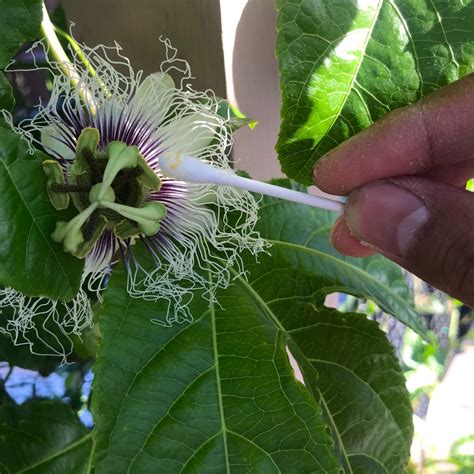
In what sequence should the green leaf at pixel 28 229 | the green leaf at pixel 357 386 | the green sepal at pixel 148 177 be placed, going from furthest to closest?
the green leaf at pixel 357 386 → the green sepal at pixel 148 177 → the green leaf at pixel 28 229

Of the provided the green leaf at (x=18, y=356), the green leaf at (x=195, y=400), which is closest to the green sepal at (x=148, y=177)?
the green leaf at (x=195, y=400)

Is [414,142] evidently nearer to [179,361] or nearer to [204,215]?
Result: [204,215]

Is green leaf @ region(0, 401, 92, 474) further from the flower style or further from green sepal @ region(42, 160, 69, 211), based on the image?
green sepal @ region(42, 160, 69, 211)

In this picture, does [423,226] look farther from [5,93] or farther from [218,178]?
[5,93]

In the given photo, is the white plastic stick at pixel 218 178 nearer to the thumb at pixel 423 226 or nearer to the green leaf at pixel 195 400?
the thumb at pixel 423 226

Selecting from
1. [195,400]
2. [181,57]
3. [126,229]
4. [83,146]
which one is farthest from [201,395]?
[181,57]

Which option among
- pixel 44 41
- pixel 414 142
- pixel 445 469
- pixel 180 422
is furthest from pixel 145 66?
pixel 445 469

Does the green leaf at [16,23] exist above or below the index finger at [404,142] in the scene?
above
